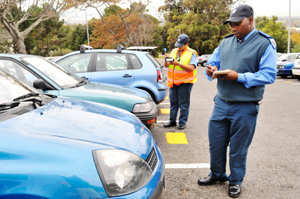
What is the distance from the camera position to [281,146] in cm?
396

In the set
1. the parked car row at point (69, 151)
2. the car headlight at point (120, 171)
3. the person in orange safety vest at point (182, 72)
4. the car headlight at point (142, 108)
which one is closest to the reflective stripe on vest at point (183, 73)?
the person in orange safety vest at point (182, 72)

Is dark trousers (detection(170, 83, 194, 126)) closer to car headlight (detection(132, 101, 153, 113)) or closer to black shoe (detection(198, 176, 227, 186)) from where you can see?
car headlight (detection(132, 101, 153, 113))

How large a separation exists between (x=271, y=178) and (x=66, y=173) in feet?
8.34

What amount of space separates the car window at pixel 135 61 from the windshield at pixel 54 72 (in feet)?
6.15

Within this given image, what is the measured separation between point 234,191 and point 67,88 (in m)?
2.61

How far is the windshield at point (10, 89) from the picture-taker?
2145 millimetres

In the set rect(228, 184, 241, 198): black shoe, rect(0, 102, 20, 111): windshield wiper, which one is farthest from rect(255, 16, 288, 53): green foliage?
rect(0, 102, 20, 111): windshield wiper

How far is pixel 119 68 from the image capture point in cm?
572

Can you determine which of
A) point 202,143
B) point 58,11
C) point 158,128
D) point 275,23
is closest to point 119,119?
point 202,143

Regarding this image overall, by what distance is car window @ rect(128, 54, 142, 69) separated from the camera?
18.8ft

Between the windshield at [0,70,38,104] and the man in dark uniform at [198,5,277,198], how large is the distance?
1.90 m

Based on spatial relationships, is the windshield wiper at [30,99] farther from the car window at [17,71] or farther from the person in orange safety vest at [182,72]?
the person in orange safety vest at [182,72]

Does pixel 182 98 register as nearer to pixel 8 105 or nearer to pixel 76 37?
pixel 8 105

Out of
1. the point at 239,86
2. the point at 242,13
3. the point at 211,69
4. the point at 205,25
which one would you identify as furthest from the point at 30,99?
the point at 205,25
